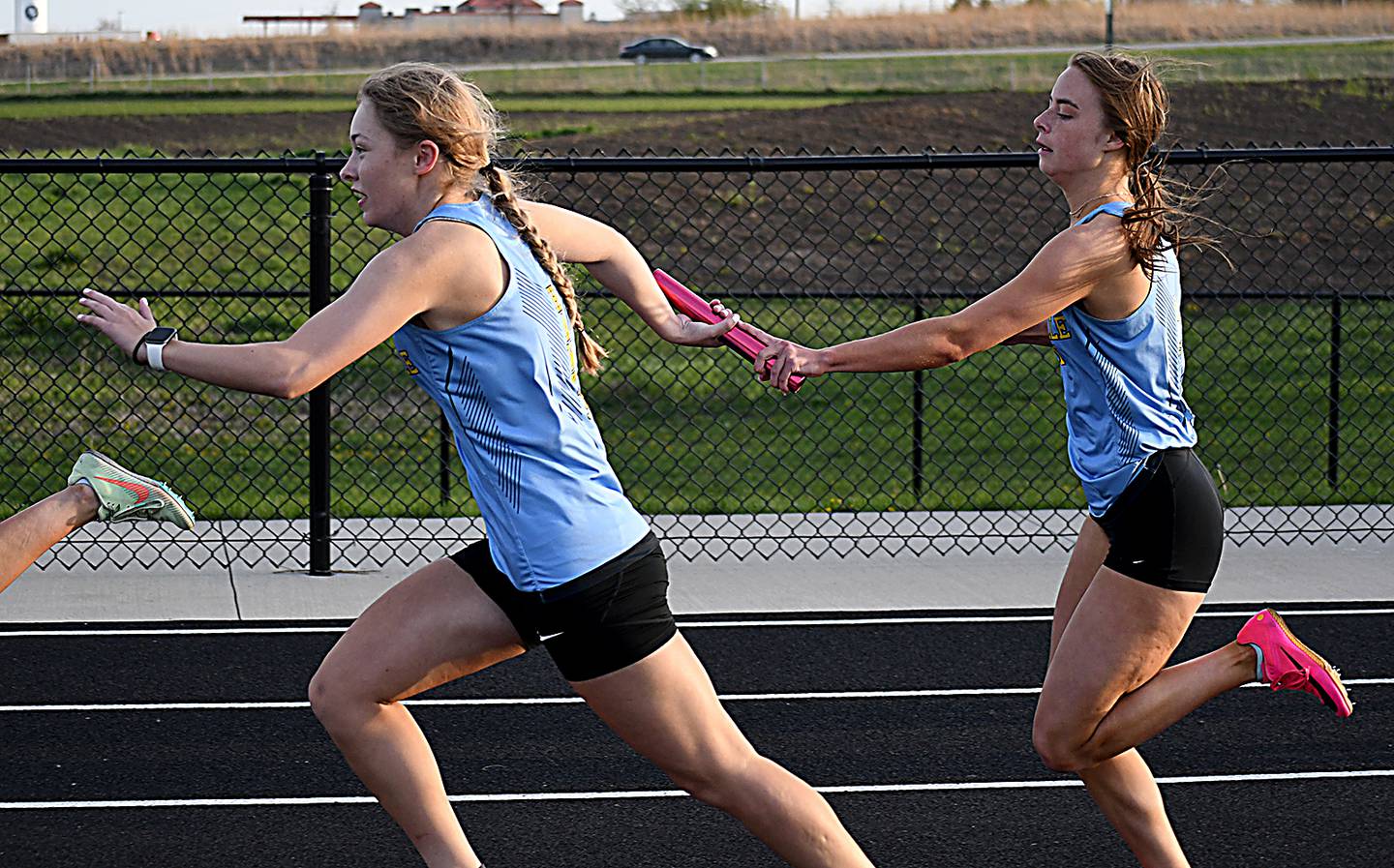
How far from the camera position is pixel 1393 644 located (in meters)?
6.93

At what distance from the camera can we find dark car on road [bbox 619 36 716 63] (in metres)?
55.8

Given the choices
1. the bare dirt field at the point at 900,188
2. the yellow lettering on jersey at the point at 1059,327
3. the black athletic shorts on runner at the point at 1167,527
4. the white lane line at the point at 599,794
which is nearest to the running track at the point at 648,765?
the white lane line at the point at 599,794

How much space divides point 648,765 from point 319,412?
3.09 metres

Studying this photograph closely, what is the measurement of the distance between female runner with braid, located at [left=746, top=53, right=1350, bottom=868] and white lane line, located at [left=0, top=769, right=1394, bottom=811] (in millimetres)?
1211

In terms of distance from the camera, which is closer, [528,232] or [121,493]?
[528,232]

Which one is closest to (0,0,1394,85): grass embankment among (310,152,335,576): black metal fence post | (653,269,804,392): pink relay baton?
(310,152,335,576): black metal fence post

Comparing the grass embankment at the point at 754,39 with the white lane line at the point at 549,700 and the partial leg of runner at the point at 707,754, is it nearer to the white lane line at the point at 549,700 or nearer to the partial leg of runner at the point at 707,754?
the white lane line at the point at 549,700

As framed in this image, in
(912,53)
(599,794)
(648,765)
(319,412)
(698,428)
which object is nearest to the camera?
(599,794)

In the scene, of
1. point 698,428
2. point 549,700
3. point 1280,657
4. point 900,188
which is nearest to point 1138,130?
point 1280,657

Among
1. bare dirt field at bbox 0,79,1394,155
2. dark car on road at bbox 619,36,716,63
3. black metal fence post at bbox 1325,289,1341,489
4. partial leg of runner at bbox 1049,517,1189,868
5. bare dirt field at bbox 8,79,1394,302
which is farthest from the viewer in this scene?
dark car on road at bbox 619,36,716,63

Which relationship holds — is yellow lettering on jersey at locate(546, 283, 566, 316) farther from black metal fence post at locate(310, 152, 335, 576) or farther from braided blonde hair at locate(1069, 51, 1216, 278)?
black metal fence post at locate(310, 152, 335, 576)

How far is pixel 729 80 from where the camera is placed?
44688mm

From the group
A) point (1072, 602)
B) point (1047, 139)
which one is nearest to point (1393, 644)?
point (1072, 602)

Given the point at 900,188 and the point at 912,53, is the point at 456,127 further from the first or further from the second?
the point at 912,53
